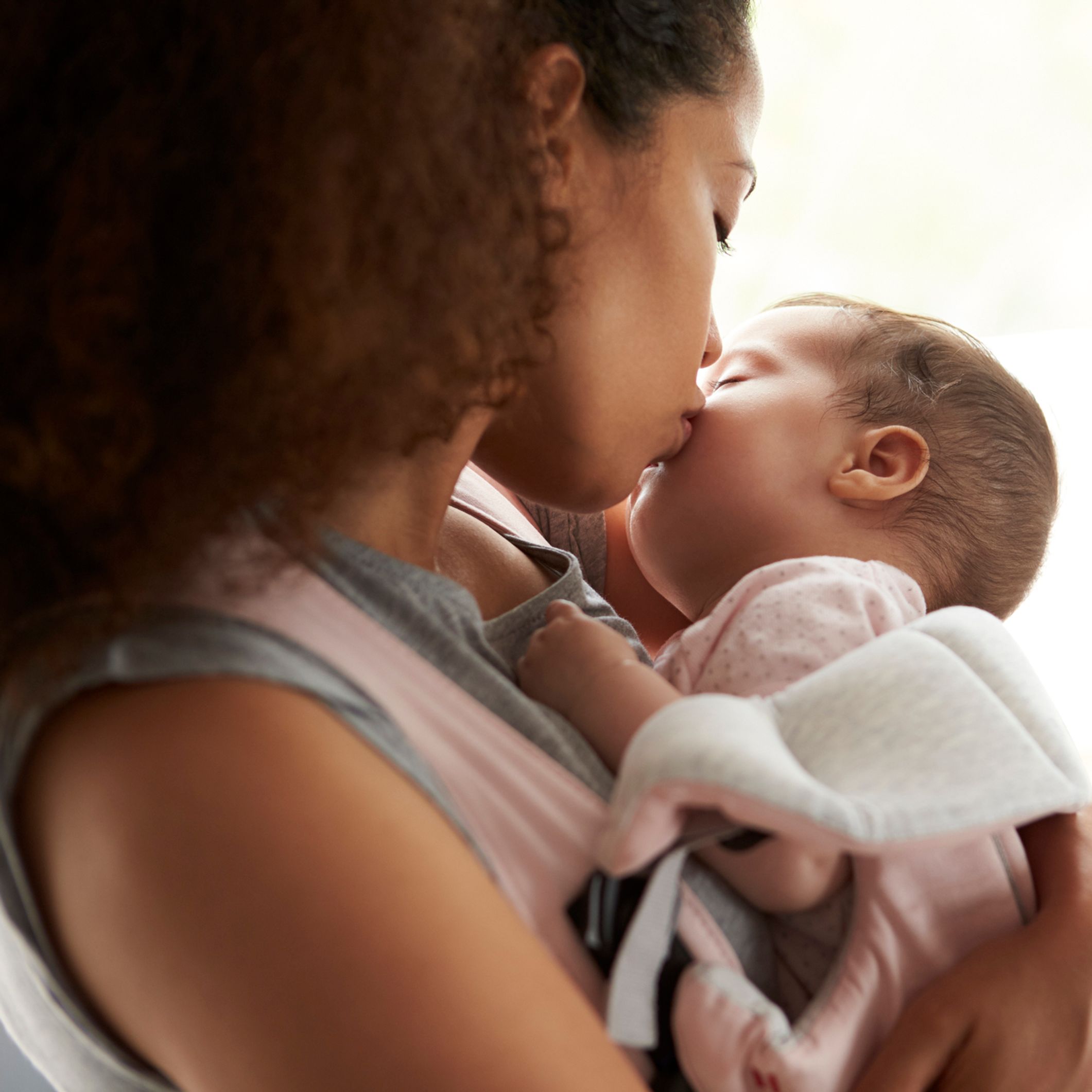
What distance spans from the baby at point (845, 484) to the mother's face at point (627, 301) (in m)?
0.15

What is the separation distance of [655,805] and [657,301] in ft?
1.52

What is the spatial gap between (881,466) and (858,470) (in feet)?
0.14

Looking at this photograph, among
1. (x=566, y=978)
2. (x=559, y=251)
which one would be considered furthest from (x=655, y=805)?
(x=559, y=251)

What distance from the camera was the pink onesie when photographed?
908mm

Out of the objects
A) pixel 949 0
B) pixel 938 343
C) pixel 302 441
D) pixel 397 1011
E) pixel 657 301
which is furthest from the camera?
pixel 949 0

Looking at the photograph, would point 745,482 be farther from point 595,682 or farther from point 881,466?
point 595,682

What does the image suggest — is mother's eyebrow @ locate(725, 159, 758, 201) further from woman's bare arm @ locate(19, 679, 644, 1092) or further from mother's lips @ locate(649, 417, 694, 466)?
woman's bare arm @ locate(19, 679, 644, 1092)

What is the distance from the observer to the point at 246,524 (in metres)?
0.69

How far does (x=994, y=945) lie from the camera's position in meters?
0.79

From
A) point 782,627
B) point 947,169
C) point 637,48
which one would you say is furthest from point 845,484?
point 947,169

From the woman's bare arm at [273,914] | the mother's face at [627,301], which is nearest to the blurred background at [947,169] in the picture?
the mother's face at [627,301]

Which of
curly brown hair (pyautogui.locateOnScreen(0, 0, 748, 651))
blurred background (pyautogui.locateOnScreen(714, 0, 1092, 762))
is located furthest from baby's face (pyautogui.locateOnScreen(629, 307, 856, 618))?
blurred background (pyautogui.locateOnScreen(714, 0, 1092, 762))

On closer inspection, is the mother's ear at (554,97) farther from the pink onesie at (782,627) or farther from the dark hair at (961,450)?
the dark hair at (961,450)

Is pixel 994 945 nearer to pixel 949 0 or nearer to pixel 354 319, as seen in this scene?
pixel 354 319
